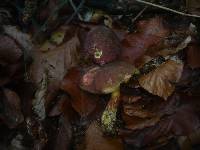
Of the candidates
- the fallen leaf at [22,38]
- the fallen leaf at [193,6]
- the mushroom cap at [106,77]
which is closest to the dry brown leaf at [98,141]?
the mushroom cap at [106,77]

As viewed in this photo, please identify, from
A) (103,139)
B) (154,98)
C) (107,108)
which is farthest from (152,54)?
(103,139)

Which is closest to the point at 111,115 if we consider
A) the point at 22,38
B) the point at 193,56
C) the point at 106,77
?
the point at 106,77

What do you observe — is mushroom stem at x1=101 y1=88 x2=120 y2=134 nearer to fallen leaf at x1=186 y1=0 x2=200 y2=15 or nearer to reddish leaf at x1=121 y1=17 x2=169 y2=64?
reddish leaf at x1=121 y1=17 x2=169 y2=64

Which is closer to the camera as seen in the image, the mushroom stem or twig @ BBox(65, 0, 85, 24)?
the mushroom stem

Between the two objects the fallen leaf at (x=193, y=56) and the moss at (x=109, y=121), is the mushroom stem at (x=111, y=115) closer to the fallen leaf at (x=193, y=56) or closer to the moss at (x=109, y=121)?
the moss at (x=109, y=121)

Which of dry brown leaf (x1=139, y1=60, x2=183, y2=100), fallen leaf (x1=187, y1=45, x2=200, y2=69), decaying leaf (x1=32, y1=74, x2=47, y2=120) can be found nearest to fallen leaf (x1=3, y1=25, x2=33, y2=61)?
decaying leaf (x1=32, y1=74, x2=47, y2=120)

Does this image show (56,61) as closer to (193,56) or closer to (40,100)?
(40,100)
